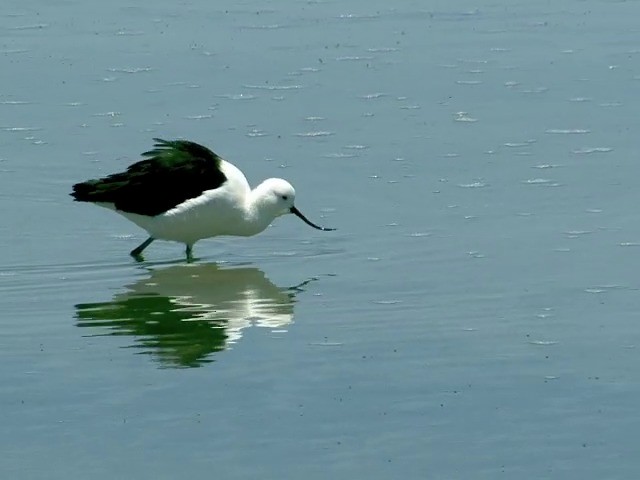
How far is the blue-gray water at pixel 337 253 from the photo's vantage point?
7680 mm

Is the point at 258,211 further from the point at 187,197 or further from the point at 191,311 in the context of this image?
the point at 191,311

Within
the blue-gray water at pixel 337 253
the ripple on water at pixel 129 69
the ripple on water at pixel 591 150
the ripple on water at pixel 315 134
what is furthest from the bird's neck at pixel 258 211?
the ripple on water at pixel 129 69

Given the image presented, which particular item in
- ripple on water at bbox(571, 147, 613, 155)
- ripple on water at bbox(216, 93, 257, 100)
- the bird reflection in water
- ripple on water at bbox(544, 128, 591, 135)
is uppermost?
ripple on water at bbox(216, 93, 257, 100)

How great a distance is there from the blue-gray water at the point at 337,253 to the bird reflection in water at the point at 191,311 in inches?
1.2

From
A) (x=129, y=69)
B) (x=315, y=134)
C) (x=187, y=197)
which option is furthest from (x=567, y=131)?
(x=129, y=69)

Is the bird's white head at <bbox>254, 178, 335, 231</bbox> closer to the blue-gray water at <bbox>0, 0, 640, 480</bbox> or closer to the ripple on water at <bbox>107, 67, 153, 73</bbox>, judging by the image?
the blue-gray water at <bbox>0, 0, 640, 480</bbox>

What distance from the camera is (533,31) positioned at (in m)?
17.2

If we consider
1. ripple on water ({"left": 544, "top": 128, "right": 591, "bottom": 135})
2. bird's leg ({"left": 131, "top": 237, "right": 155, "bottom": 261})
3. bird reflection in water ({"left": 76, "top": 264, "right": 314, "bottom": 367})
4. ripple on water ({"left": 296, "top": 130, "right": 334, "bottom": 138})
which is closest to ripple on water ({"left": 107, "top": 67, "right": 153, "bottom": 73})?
ripple on water ({"left": 296, "top": 130, "right": 334, "bottom": 138})

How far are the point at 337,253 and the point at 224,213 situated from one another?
81cm

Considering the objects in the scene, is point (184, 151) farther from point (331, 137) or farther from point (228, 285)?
point (331, 137)

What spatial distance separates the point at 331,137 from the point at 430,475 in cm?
659

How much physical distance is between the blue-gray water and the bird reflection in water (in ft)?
0.10

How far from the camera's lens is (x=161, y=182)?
11.2 m

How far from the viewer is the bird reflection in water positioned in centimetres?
912
